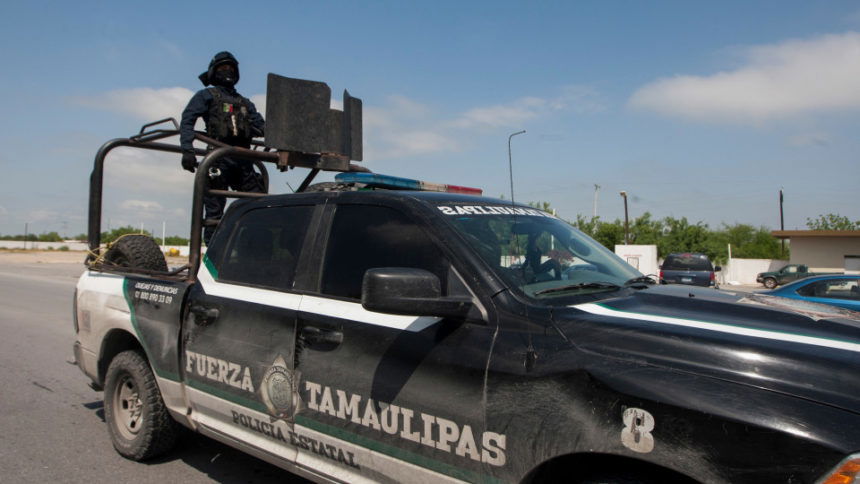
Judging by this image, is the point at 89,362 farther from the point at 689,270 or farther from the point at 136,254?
the point at 689,270

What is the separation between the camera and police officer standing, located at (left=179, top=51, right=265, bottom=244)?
5410 millimetres

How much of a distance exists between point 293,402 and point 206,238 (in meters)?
2.36

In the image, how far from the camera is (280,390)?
314 cm

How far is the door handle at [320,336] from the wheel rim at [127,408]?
191 centimetres

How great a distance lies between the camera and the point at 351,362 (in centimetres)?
283

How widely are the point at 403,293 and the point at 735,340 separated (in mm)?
1151

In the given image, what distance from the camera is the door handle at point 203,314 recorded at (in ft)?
11.8

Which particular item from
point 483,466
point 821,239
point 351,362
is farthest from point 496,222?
point 821,239

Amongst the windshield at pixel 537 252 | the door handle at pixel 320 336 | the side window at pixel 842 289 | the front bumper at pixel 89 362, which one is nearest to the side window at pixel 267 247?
the door handle at pixel 320 336

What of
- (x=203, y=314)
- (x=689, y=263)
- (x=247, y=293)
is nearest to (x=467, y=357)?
(x=247, y=293)

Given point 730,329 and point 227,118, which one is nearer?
point 730,329

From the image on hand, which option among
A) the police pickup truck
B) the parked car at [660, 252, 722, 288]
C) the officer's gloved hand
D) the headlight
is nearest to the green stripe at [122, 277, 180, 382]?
the police pickup truck

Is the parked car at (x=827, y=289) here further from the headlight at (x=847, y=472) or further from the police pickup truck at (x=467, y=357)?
the headlight at (x=847, y=472)

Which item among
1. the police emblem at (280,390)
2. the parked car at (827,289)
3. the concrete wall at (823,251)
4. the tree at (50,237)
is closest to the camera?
the police emblem at (280,390)
